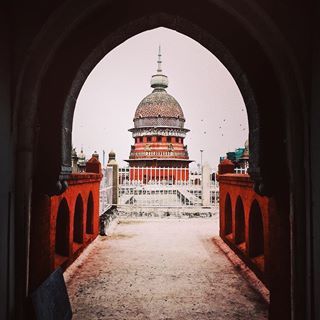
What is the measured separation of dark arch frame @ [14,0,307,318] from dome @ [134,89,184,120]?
32.4 m

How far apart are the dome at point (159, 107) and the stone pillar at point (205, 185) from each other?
894 inches

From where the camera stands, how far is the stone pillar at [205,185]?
42.7 ft

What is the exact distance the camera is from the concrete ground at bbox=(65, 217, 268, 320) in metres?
3.48

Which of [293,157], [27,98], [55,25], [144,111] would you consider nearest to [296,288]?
[293,157]

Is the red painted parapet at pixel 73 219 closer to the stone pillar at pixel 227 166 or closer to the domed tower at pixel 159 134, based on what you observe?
the stone pillar at pixel 227 166

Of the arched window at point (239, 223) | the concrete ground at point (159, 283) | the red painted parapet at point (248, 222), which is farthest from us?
the arched window at point (239, 223)

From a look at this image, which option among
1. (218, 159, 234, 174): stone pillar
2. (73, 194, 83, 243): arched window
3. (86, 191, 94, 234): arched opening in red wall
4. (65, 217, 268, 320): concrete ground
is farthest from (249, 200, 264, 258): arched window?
(86, 191, 94, 234): arched opening in red wall

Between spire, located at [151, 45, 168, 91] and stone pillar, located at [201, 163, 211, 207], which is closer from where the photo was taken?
stone pillar, located at [201, 163, 211, 207]

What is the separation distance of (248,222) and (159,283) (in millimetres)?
1703

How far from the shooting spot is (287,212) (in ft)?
9.04

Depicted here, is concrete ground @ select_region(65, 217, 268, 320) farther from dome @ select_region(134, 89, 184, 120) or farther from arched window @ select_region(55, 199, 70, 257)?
dome @ select_region(134, 89, 184, 120)

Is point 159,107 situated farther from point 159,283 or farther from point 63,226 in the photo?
point 159,283

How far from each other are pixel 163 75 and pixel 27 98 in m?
38.5

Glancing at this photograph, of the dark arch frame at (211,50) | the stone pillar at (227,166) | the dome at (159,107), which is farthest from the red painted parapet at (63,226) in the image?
the dome at (159,107)
